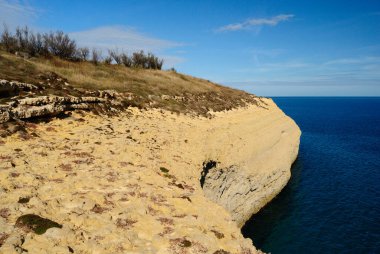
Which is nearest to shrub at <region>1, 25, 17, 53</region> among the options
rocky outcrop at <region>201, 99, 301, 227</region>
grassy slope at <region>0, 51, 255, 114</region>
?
grassy slope at <region>0, 51, 255, 114</region>

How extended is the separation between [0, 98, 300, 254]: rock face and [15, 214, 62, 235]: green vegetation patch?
0.09 meters

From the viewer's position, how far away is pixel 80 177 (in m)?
12.9

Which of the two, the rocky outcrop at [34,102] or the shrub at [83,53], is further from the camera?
the shrub at [83,53]

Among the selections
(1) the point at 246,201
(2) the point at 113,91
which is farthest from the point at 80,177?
(1) the point at 246,201

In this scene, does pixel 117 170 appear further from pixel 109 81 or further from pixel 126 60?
pixel 126 60

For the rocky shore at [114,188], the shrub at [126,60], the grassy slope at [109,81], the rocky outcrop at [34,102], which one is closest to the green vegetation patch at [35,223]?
the rocky shore at [114,188]

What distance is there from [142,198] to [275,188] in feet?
94.5

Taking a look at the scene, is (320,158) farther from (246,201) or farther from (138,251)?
(138,251)

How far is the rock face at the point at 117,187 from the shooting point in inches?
359

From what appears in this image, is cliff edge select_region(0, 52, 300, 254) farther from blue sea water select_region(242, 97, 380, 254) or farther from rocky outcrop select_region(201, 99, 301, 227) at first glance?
blue sea water select_region(242, 97, 380, 254)

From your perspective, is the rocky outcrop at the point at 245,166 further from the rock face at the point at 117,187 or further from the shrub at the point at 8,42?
the shrub at the point at 8,42

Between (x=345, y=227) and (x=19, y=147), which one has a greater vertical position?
(x=19, y=147)

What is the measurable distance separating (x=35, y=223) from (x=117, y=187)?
4.04 m

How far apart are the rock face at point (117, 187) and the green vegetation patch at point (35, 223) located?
9 cm
